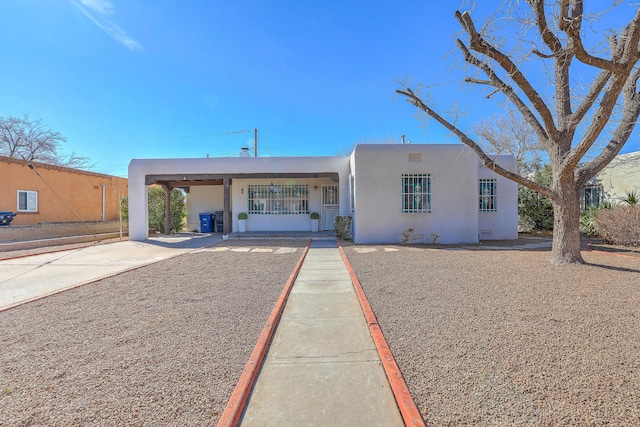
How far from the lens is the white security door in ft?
47.8

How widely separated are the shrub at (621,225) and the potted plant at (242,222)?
13934mm

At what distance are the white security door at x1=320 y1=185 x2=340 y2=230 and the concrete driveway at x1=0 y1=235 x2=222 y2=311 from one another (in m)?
6.21

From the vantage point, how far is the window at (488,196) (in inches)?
468

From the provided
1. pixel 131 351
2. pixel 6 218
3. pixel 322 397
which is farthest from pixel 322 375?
pixel 6 218

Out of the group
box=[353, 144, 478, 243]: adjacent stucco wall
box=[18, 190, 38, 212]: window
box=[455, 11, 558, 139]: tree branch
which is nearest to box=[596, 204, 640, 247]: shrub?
box=[353, 144, 478, 243]: adjacent stucco wall

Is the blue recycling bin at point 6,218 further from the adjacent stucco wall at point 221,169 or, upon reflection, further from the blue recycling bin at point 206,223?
the blue recycling bin at point 206,223

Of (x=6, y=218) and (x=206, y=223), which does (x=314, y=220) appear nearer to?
(x=206, y=223)

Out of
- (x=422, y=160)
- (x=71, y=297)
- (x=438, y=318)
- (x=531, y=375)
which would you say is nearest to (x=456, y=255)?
(x=422, y=160)

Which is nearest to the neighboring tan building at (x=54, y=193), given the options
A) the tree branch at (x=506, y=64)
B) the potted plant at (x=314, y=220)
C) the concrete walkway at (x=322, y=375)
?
the potted plant at (x=314, y=220)

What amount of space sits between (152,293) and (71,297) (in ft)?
3.89

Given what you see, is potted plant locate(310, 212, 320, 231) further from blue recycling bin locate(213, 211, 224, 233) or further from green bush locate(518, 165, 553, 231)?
green bush locate(518, 165, 553, 231)

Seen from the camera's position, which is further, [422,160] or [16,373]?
[422,160]

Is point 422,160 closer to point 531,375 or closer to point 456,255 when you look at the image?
point 456,255

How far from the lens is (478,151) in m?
7.39
